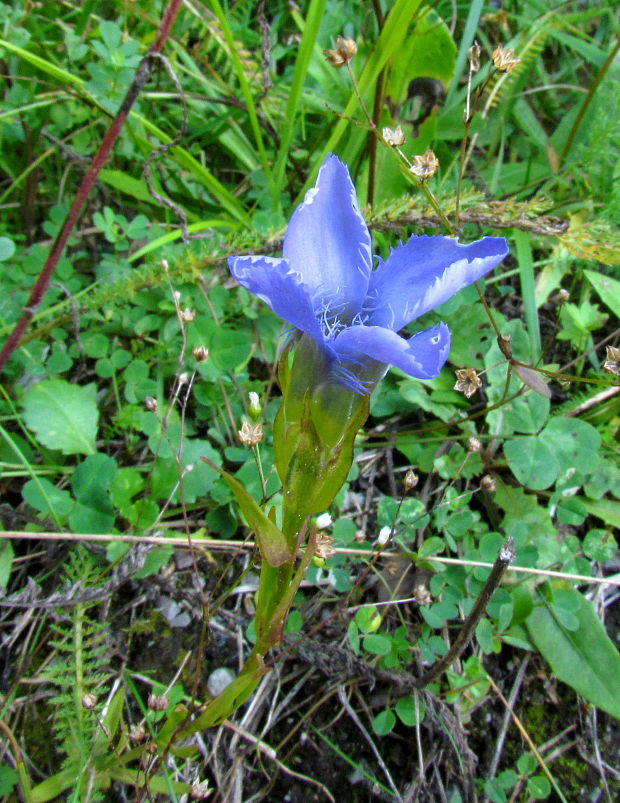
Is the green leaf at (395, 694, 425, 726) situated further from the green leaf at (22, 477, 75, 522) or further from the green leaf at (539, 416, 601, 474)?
the green leaf at (22, 477, 75, 522)

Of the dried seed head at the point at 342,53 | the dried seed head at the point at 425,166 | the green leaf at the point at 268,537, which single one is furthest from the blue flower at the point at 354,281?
the dried seed head at the point at 342,53

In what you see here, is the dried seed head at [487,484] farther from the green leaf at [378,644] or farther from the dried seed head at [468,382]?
the green leaf at [378,644]

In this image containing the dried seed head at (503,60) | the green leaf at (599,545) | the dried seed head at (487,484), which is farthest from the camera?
the green leaf at (599,545)

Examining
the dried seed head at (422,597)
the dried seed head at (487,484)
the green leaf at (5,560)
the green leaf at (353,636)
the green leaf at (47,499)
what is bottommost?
the green leaf at (353,636)

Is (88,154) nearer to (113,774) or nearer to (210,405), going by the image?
(210,405)

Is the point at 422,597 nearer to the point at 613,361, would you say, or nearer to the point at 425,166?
the point at 613,361

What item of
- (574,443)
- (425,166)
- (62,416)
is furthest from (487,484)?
(62,416)

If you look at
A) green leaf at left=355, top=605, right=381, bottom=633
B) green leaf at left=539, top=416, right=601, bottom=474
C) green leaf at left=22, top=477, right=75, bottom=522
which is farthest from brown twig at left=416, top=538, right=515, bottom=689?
green leaf at left=22, top=477, right=75, bottom=522
